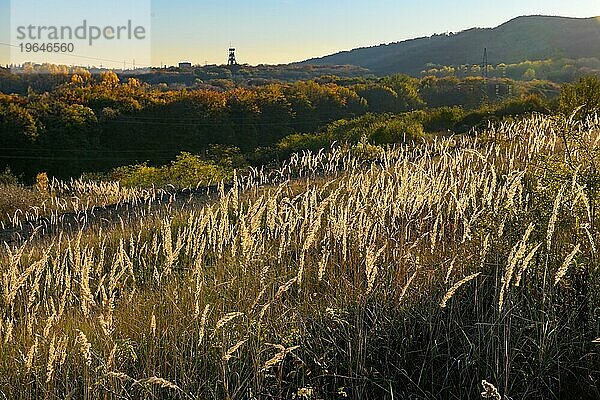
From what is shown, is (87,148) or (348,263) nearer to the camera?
(348,263)

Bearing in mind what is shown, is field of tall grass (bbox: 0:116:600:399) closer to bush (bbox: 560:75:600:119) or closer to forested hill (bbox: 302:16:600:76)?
bush (bbox: 560:75:600:119)

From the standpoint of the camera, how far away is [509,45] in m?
126

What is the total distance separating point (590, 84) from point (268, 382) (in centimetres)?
1560

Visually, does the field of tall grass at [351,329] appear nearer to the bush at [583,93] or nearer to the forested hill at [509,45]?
the bush at [583,93]

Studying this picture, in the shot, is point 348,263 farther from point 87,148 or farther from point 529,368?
point 87,148

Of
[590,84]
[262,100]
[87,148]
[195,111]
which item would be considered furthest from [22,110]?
[590,84]

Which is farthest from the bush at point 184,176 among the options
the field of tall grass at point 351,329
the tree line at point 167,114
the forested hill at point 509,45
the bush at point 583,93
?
the forested hill at point 509,45

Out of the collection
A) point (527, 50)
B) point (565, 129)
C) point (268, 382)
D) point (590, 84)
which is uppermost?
point (527, 50)

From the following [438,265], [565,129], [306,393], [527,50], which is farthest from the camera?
[527,50]

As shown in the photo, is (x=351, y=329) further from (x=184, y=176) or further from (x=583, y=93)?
(x=184, y=176)

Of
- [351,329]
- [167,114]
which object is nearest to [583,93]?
[351,329]

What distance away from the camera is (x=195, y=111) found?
50844mm

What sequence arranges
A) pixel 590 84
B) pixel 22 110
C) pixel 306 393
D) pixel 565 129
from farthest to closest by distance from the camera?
pixel 22 110 → pixel 590 84 → pixel 565 129 → pixel 306 393

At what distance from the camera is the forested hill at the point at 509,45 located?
109 meters
